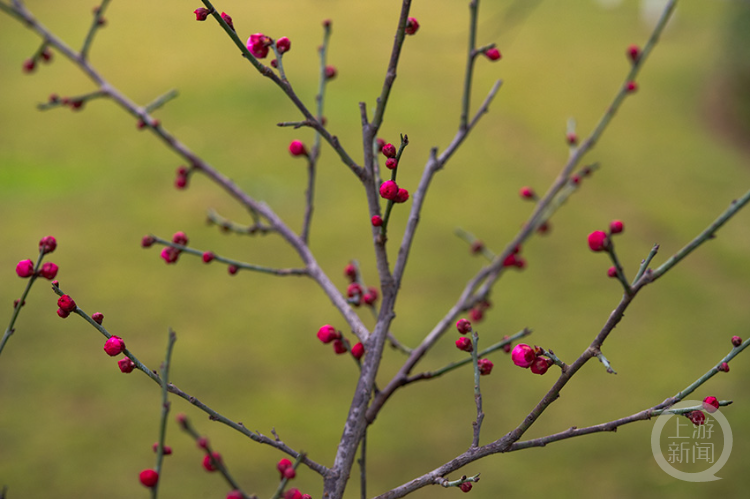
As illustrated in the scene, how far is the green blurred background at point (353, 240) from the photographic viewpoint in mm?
1372

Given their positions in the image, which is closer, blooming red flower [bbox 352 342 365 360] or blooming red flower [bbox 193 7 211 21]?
blooming red flower [bbox 193 7 211 21]

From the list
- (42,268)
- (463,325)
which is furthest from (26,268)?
(463,325)

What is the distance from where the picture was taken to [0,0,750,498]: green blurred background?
1372 mm

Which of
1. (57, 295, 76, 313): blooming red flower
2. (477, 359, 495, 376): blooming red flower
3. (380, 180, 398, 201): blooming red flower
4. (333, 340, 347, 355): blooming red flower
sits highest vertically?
(380, 180, 398, 201): blooming red flower

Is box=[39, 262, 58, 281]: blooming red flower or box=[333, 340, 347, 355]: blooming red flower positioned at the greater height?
box=[333, 340, 347, 355]: blooming red flower

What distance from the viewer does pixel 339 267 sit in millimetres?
1860

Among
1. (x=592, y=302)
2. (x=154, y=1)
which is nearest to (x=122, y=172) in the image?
(x=154, y=1)

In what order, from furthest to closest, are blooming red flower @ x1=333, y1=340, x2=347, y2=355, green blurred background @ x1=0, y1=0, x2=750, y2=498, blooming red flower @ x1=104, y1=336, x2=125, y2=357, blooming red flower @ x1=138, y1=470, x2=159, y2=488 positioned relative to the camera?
green blurred background @ x1=0, y1=0, x2=750, y2=498 → blooming red flower @ x1=333, y1=340, x2=347, y2=355 → blooming red flower @ x1=104, y1=336, x2=125, y2=357 → blooming red flower @ x1=138, y1=470, x2=159, y2=488

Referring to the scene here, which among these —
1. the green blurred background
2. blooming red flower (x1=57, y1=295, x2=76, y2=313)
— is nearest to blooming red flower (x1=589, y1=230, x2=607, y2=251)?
blooming red flower (x1=57, y1=295, x2=76, y2=313)

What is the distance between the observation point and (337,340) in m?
0.53

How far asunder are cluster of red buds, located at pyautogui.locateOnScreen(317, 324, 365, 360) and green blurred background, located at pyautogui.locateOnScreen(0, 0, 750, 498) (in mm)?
798

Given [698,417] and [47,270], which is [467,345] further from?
[47,270]

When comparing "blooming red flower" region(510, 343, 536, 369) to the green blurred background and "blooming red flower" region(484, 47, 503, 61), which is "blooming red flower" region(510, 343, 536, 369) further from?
the green blurred background

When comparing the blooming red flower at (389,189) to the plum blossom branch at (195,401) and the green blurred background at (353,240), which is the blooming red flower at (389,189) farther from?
the green blurred background at (353,240)
